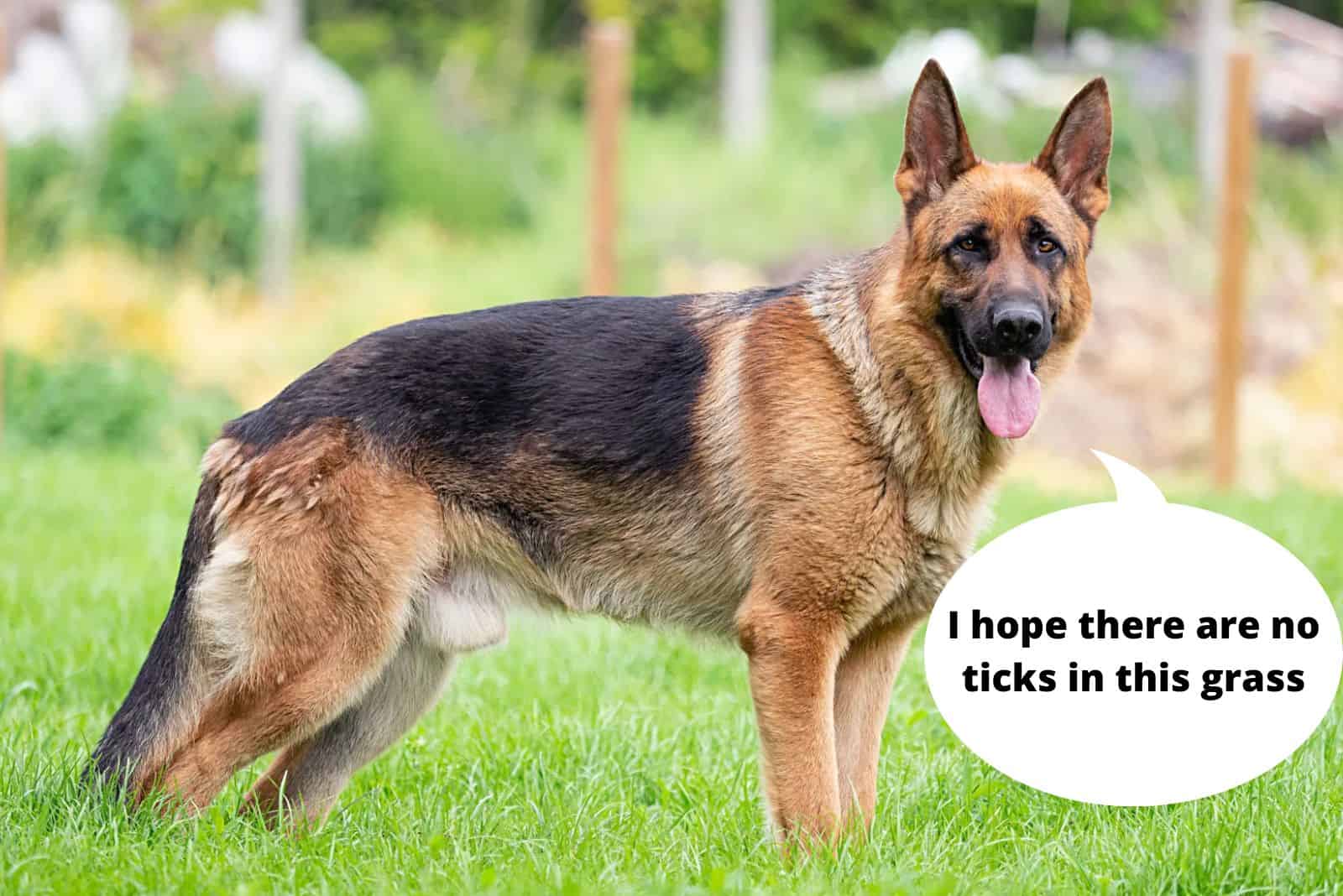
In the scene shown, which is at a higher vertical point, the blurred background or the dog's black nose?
the dog's black nose

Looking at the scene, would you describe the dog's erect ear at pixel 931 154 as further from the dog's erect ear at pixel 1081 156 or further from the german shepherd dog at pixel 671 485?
the dog's erect ear at pixel 1081 156

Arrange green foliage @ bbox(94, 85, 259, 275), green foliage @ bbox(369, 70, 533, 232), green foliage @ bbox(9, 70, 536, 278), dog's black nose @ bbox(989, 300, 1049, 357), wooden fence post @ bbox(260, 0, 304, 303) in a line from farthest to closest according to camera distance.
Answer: green foliage @ bbox(369, 70, 533, 232)
green foliage @ bbox(94, 85, 259, 275)
green foliage @ bbox(9, 70, 536, 278)
wooden fence post @ bbox(260, 0, 304, 303)
dog's black nose @ bbox(989, 300, 1049, 357)

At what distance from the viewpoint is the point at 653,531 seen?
12.9ft

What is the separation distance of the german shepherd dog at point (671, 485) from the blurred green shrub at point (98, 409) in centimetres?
677

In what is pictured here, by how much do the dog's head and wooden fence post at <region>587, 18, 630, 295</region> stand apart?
5.52 m

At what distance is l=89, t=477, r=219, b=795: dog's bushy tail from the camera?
3711mm

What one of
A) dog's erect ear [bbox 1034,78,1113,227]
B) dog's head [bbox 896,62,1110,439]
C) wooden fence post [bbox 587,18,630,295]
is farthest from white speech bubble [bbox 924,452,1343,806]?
wooden fence post [bbox 587,18,630,295]

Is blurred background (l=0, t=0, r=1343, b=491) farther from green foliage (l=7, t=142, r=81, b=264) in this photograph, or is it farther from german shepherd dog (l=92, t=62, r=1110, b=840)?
german shepherd dog (l=92, t=62, r=1110, b=840)

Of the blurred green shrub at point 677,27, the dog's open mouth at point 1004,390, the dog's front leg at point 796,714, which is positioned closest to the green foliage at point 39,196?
the blurred green shrub at point 677,27

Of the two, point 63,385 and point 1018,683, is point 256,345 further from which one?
point 1018,683

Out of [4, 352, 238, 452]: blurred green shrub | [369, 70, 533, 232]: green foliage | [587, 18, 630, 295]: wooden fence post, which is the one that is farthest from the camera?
[369, 70, 533, 232]: green foliage

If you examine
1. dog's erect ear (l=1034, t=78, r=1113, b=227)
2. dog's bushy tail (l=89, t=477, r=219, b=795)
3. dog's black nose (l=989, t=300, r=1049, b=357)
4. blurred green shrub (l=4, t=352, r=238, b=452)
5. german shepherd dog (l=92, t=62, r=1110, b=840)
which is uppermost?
dog's erect ear (l=1034, t=78, r=1113, b=227)

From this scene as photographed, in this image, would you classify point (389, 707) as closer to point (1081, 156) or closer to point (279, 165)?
point (1081, 156)

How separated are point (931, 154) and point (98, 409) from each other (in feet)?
26.7
